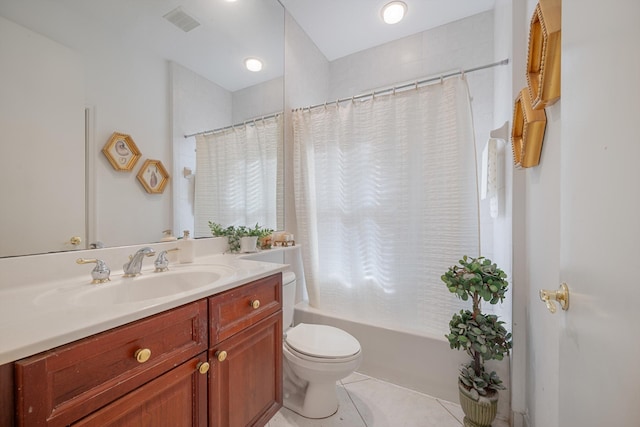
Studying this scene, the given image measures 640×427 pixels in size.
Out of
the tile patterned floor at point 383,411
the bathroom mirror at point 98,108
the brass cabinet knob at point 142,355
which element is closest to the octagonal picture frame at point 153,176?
the bathroom mirror at point 98,108

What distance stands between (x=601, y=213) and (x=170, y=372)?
3.49 feet

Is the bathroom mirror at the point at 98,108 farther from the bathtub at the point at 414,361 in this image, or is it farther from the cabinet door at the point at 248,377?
the bathtub at the point at 414,361

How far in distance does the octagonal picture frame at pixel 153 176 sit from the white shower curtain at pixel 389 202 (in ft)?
3.06

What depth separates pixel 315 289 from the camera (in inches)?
76.1

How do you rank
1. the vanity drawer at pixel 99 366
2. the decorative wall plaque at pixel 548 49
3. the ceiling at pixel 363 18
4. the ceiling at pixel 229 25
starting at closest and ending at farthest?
the vanity drawer at pixel 99 366, the decorative wall plaque at pixel 548 49, the ceiling at pixel 229 25, the ceiling at pixel 363 18

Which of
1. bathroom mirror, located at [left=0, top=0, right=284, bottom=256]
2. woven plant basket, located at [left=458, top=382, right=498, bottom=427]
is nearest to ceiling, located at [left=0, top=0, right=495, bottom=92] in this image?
bathroom mirror, located at [left=0, top=0, right=284, bottom=256]

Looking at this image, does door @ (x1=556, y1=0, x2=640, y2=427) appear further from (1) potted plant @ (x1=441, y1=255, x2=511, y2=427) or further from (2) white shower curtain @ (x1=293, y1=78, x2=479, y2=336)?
(2) white shower curtain @ (x1=293, y1=78, x2=479, y2=336)

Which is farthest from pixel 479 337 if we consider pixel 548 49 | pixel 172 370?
pixel 172 370

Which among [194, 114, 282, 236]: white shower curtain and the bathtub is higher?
[194, 114, 282, 236]: white shower curtain

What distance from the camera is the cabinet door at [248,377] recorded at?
2.85ft

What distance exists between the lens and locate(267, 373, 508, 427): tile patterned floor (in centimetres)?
133

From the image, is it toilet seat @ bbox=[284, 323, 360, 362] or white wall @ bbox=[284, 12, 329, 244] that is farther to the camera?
white wall @ bbox=[284, 12, 329, 244]

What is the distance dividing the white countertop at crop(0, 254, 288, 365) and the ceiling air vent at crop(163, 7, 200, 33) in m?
1.26

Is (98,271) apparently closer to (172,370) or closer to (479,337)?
(172,370)
